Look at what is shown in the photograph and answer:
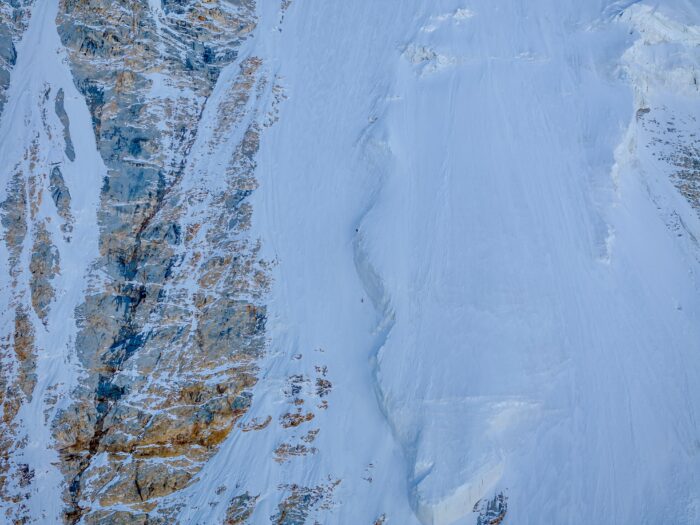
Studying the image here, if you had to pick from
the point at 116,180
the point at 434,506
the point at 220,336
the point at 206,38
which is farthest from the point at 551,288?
the point at 206,38

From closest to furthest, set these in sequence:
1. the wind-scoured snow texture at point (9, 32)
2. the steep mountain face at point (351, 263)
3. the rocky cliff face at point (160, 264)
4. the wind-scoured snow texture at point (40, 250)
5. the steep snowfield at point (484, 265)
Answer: the steep snowfield at point (484, 265) < the steep mountain face at point (351, 263) < the wind-scoured snow texture at point (40, 250) < the rocky cliff face at point (160, 264) < the wind-scoured snow texture at point (9, 32)

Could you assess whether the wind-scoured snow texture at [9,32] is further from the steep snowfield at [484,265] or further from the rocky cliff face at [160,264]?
the steep snowfield at [484,265]

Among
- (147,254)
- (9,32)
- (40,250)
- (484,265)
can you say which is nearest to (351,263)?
(484,265)

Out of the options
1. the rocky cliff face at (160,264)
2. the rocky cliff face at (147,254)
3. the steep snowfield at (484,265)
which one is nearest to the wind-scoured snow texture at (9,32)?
the rocky cliff face at (147,254)

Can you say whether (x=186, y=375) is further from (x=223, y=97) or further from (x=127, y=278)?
(x=223, y=97)

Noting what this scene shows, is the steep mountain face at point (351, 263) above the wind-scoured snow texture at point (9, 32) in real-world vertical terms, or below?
below

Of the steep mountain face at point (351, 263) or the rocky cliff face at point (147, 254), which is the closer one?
the steep mountain face at point (351, 263)

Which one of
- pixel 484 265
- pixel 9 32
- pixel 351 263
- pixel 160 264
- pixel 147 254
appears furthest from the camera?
pixel 9 32

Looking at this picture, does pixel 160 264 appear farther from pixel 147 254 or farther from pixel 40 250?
pixel 40 250

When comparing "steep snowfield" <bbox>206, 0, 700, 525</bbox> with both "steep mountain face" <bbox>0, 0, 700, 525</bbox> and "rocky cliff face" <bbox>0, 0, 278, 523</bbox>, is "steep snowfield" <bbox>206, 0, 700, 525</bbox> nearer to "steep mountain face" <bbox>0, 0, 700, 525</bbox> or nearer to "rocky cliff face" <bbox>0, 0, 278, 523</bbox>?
"steep mountain face" <bbox>0, 0, 700, 525</bbox>
